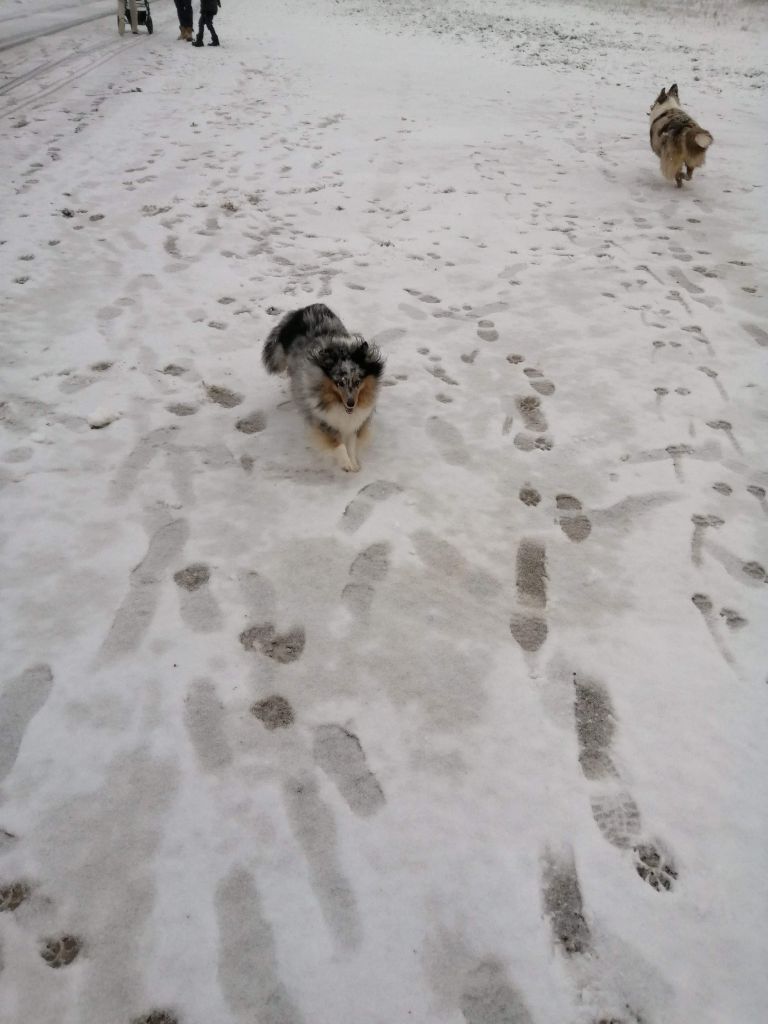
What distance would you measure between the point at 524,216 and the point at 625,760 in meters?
5.63

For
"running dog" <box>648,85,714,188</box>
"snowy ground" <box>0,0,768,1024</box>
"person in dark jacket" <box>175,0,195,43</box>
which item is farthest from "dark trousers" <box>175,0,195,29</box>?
"running dog" <box>648,85,714,188</box>

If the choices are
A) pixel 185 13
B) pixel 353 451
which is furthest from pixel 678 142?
pixel 185 13

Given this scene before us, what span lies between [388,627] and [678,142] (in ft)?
21.9

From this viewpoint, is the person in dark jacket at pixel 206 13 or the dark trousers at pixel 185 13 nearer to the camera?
the person in dark jacket at pixel 206 13

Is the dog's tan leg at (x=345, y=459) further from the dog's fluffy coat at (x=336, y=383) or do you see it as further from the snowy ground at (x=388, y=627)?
the snowy ground at (x=388, y=627)

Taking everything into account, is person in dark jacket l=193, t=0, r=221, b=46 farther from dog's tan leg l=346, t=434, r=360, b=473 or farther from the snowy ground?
dog's tan leg l=346, t=434, r=360, b=473

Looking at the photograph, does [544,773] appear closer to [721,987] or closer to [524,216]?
[721,987]

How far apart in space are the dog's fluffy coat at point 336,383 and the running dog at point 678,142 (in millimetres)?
5308

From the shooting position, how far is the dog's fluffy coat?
2.93m

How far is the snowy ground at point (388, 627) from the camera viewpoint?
1.65m

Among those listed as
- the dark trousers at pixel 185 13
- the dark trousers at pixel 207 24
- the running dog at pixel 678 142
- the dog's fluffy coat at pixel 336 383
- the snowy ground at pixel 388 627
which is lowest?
the snowy ground at pixel 388 627

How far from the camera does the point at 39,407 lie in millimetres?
3414

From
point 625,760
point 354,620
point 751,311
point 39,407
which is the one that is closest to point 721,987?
point 625,760

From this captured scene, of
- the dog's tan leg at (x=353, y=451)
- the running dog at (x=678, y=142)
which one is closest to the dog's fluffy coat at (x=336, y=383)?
the dog's tan leg at (x=353, y=451)
